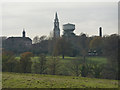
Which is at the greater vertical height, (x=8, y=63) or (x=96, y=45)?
(x=96, y=45)

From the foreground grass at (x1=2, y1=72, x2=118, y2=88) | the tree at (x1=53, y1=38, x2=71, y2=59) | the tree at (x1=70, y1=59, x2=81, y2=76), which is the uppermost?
the tree at (x1=53, y1=38, x2=71, y2=59)

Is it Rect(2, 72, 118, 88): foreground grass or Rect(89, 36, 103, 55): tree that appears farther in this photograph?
Rect(89, 36, 103, 55): tree

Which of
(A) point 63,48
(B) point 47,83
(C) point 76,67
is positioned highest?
(A) point 63,48

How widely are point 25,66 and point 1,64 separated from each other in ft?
11.5

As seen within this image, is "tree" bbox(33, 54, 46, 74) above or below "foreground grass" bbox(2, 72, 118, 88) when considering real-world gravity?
below

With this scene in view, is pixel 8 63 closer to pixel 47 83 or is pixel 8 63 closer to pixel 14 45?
pixel 47 83

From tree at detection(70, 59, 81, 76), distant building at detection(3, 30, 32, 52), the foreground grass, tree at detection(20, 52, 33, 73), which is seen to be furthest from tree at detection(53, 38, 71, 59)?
the foreground grass

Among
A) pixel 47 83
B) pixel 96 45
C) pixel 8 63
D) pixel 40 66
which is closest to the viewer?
pixel 47 83

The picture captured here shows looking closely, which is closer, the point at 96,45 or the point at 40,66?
the point at 40,66

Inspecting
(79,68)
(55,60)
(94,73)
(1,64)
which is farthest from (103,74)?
(1,64)

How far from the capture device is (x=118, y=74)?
2308 centimetres

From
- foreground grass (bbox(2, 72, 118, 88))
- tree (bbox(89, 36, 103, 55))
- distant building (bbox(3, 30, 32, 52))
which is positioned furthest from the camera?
distant building (bbox(3, 30, 32, 52))

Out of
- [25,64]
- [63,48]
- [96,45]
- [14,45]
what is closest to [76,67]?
[25,64]

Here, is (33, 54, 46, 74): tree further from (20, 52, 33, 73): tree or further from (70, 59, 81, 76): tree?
(70, 59, 81, 76): tree
